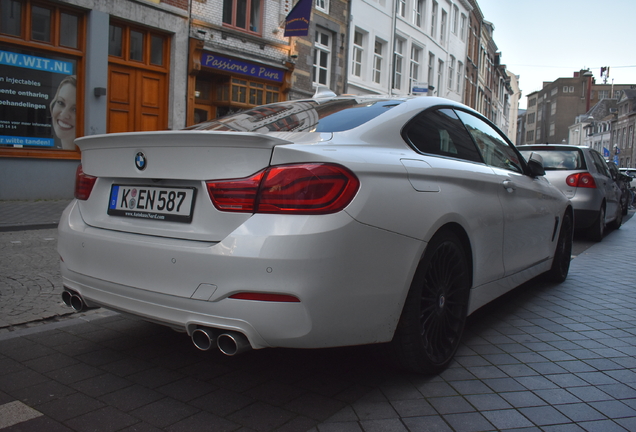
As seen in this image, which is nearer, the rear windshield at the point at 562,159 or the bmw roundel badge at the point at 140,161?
the bmw roundel badge at the point at 140,161

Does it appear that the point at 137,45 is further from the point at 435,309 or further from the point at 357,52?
the point at 435,309

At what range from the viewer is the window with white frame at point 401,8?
25.4 metres

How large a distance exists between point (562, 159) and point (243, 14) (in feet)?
34.0

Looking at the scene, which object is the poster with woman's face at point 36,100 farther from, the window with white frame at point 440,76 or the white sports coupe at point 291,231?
the window with white frame at point 440,76

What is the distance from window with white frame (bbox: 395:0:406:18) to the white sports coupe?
78.2 ft

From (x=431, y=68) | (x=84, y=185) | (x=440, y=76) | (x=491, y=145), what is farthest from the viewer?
(x=440, y=76)

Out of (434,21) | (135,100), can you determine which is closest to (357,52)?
(434,21)

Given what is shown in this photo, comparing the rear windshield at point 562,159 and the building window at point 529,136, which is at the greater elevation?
the building window at point 529,136

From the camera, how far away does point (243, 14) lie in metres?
16.0

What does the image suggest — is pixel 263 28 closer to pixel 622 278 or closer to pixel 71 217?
pixel 622 278

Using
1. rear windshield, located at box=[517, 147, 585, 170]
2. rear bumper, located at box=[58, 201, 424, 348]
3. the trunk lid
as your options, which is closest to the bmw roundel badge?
the trunk lid

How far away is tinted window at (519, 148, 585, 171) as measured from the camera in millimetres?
8977

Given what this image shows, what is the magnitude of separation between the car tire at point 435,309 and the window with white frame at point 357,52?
19955 mm

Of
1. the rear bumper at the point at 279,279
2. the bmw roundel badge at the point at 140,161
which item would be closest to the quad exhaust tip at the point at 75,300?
the rear bumper at the point at 279,279
